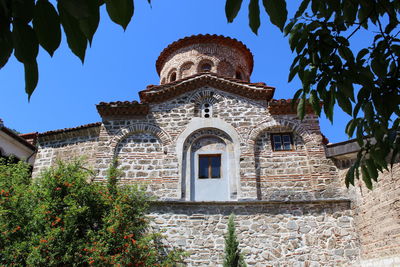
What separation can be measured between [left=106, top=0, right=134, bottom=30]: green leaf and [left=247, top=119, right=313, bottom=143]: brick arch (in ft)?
29.1

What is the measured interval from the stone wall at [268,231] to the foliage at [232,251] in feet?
1.41

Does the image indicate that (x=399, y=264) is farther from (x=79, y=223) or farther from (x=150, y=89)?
(x=150, y=89)

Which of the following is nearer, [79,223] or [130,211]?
[79,223]

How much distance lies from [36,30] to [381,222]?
831 cm

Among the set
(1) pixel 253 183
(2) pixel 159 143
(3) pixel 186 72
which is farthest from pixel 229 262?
(3) pixel 186 72

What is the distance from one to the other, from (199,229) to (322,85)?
7.03m

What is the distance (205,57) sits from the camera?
49.8 feet

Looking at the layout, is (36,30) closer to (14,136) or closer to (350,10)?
(350,10)

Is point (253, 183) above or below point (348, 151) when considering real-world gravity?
below

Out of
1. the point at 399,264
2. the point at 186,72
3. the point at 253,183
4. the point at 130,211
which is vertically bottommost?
the point at 399,264

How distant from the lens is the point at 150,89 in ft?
34.8

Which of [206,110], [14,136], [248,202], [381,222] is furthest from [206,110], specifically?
[14,136]

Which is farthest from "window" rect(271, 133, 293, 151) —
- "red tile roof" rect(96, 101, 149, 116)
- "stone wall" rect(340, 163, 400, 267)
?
"red tile roof" rect(96, 101, 149, 116)

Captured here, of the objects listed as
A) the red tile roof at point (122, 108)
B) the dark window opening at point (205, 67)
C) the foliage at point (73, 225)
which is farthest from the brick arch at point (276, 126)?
the dark window opening at point (205, 67)
